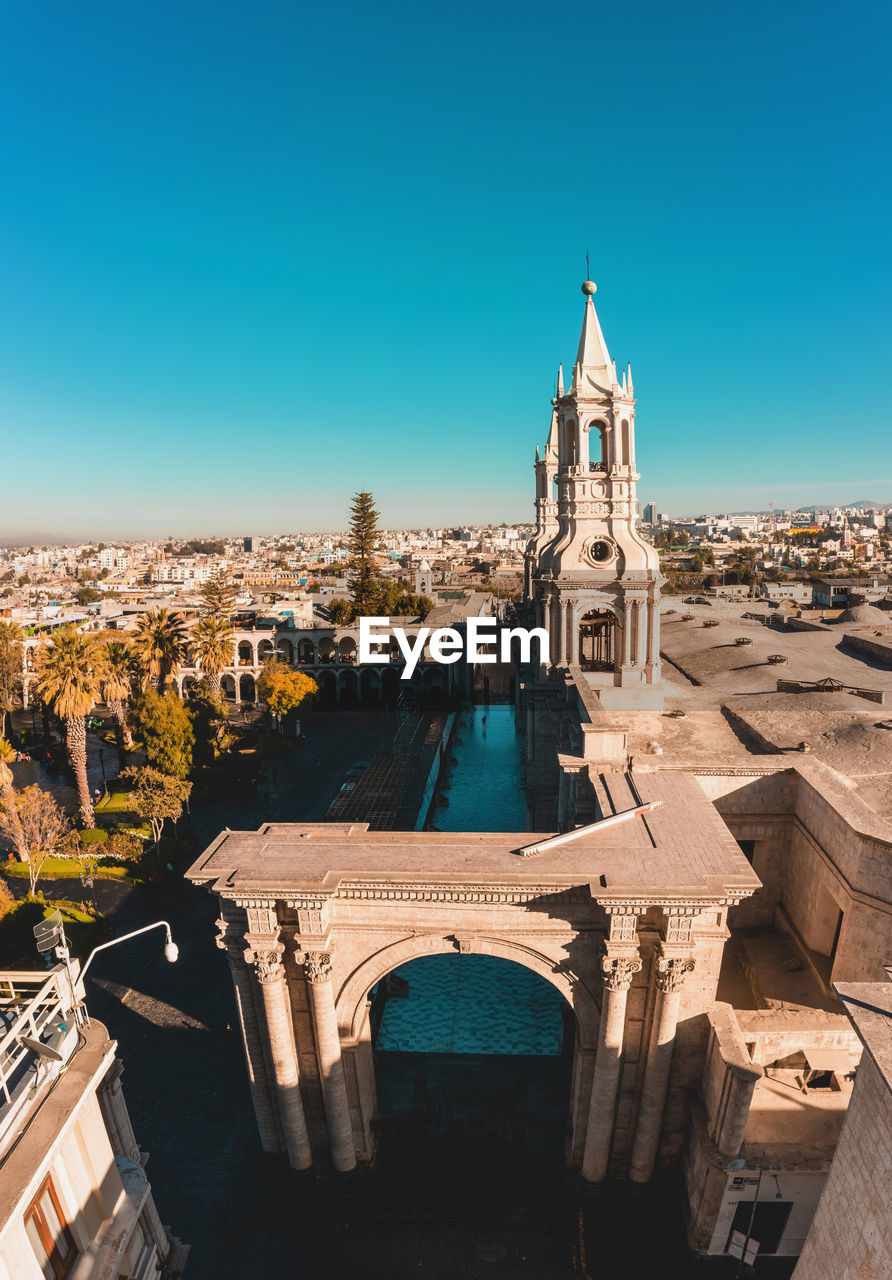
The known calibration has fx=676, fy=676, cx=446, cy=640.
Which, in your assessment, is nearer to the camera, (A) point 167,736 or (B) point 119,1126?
(B) point 119,1126

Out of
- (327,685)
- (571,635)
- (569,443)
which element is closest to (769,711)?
(571,635)

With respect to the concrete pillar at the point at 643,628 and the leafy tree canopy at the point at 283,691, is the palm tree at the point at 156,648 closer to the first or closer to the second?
the leafy tree canopy at the point at 283,691

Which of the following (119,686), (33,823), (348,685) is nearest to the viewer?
(33,823)

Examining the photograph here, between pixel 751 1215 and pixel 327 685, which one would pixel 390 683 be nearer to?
pixel 327 685

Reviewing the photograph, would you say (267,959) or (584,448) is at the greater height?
(584,448)

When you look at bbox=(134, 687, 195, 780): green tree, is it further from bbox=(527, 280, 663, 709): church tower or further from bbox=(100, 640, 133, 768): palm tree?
bbox=(527, 280, 663, 709): church tower

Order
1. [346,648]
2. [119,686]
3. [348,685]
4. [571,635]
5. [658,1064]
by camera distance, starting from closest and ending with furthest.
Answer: [658,1064]
[571,635]
[119,686]
[348,685]
[346,648]

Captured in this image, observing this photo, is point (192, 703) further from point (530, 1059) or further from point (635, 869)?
point (635, 869)
